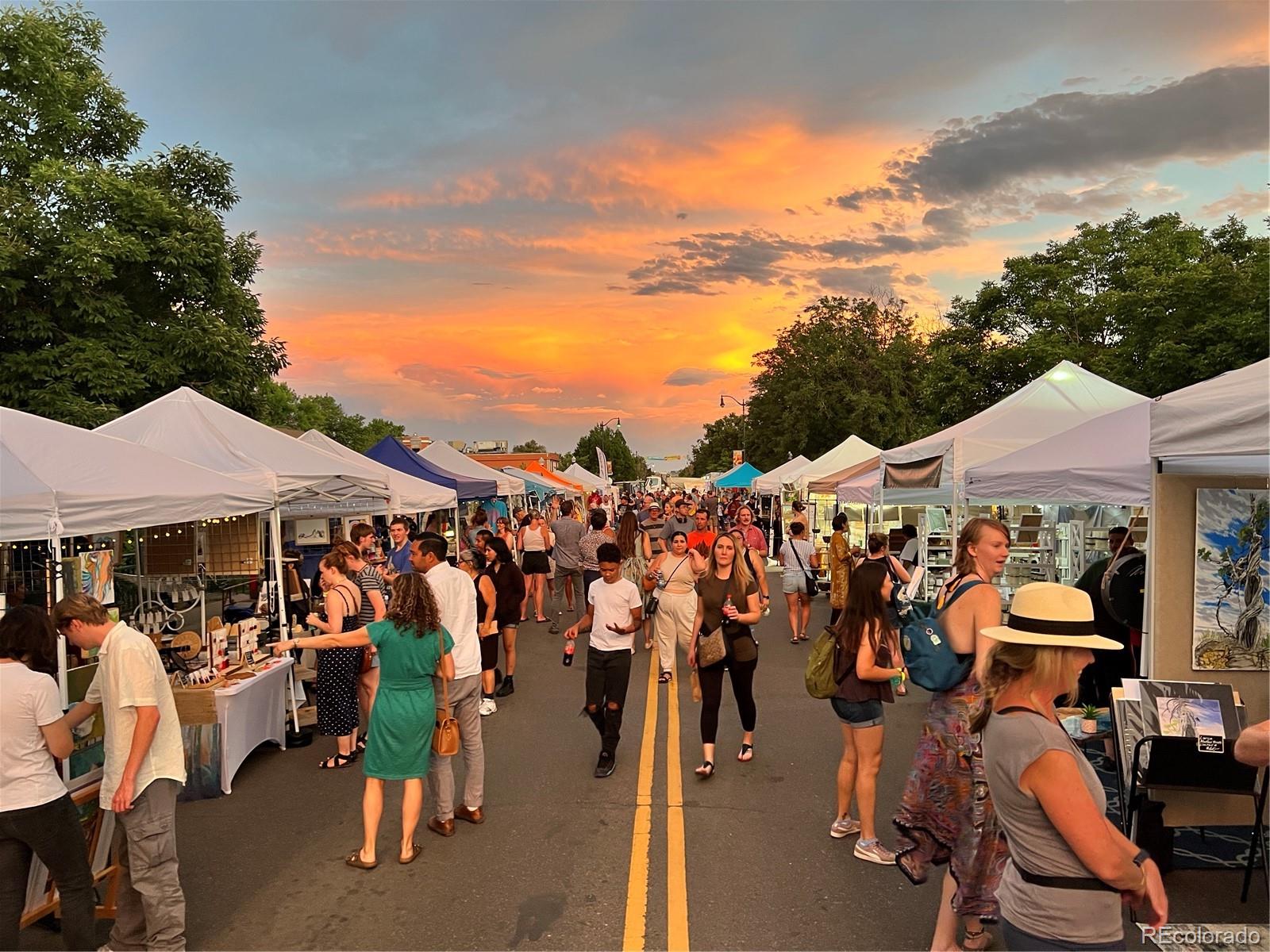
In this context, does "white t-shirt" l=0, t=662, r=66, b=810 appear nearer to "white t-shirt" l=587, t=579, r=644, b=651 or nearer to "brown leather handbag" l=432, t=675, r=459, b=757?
"brown leather handbag" l=432, t=675, r=459, b=757

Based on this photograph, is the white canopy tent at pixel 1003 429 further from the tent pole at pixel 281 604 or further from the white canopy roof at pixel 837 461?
the white canopy roof at pixel 837 461

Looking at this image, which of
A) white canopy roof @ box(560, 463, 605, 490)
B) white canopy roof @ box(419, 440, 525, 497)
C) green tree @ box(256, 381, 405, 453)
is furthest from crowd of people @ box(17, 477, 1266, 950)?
green tree @ box(256, 381, 405, 453)

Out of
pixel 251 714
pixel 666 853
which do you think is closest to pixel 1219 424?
pixel 666 853

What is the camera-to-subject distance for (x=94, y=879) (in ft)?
14.0

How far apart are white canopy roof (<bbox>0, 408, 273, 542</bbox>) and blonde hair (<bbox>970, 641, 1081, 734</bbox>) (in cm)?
498

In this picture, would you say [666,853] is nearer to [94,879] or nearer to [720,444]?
[94,879]

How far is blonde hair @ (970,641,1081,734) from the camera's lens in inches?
97.4

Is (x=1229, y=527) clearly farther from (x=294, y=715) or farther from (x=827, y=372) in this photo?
(x=827, y=372)

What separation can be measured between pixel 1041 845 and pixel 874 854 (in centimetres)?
270

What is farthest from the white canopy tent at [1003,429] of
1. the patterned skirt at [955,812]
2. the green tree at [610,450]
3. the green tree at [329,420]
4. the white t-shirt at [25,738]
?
the green tree at [610,450]

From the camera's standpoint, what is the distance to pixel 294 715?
7574 millimetres

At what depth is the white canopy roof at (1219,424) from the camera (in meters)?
4.20

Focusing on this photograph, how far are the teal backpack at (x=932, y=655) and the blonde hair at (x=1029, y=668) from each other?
153cm

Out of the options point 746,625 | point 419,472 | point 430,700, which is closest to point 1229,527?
point 746,625
